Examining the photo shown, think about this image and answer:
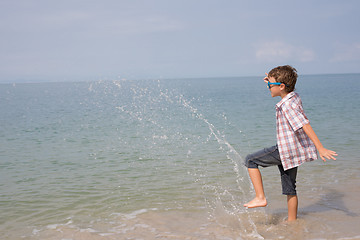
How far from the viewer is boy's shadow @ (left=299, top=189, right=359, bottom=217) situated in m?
5.25

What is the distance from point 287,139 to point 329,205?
2025 mm

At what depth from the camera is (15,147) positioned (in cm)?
1212

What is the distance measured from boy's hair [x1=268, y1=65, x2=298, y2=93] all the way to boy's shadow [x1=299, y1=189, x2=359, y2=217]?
2062 mm

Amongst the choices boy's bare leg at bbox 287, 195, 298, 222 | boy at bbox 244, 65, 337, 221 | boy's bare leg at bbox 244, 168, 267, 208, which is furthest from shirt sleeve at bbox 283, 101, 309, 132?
boy's bare leg at bbox 287, 195, 298, 222

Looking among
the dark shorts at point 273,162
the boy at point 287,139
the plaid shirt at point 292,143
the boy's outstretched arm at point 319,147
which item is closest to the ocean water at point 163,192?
the dark shorts at point 273,162

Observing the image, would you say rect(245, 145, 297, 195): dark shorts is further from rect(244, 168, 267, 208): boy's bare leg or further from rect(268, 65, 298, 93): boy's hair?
rect(268, 65, 298, 93): boy's hair

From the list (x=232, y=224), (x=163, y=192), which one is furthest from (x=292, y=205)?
(x=163, y=192)

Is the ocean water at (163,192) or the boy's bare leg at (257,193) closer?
the boy's bare leg at (257,193)

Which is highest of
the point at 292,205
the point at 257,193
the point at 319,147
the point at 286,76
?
the point at 286,76

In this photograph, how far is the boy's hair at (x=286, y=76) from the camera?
14.0 feet

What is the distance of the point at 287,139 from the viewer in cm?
419

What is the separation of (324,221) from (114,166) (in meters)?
5.49

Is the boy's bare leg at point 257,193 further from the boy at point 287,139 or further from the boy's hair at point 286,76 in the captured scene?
the boy's hair at point 286,76

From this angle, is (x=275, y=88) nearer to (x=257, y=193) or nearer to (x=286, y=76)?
(x=286, y=76)
